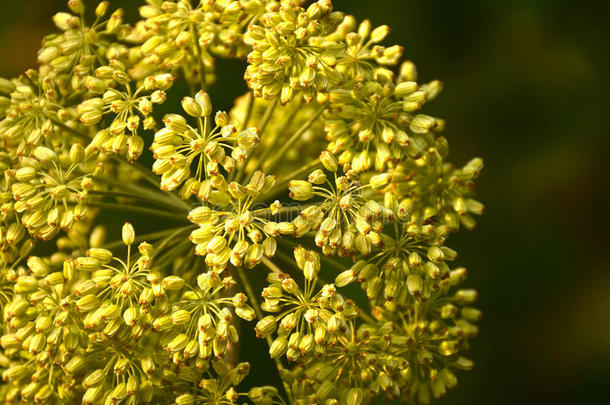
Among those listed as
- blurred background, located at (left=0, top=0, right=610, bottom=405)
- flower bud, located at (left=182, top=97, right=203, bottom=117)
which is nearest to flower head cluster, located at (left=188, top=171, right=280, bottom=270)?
flower bud, located at (left=182, top=97, right=203, bottom=117)

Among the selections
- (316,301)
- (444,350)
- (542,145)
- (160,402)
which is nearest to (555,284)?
(542,145)

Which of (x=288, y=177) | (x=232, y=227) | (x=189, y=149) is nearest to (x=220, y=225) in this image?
(x=232, y=227)

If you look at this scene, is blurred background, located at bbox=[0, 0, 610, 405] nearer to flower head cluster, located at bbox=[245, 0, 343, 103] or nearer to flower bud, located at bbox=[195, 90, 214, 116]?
flower head cluster, located at bbox=[245, 0, 343, 103]

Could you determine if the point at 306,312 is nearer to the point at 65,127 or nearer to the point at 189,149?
the point at 189,149

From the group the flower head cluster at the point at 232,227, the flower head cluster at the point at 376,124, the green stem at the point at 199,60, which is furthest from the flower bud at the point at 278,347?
the green stem at the point at 199,60

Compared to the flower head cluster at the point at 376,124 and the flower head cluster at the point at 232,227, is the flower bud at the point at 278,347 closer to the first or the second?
the flower head cluster at the point at 232,227

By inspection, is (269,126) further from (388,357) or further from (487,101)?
(487,101)
